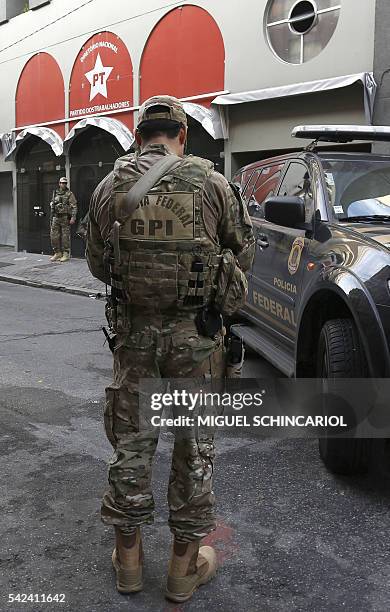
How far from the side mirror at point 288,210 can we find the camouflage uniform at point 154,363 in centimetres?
154

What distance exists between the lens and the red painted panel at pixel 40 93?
17953mm

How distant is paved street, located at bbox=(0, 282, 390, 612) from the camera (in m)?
2.63

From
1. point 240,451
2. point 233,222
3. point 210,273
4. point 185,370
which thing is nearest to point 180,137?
point 233,222

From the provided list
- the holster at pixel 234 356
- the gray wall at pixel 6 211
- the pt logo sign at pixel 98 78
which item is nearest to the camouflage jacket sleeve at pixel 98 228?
the holster at pixel 234 356

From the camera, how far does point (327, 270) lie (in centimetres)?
380

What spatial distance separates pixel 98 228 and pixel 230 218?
1.85 feet

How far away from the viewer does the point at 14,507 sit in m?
3.37

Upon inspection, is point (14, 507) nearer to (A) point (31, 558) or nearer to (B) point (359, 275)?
(A) point (31, 558)

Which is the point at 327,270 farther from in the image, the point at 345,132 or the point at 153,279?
the point at 153,279

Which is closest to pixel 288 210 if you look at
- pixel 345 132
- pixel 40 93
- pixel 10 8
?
pixel 345 132

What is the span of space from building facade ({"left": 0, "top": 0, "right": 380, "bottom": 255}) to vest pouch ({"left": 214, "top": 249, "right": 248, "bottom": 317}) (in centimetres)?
858

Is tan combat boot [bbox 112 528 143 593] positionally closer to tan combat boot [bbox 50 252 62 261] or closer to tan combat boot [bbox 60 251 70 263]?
tan combat boot [bbox 60 251 70 263]

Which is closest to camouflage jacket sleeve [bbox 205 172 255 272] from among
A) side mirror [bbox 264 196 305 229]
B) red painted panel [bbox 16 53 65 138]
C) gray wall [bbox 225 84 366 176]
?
side mirror [bbox 264 196 305 229]

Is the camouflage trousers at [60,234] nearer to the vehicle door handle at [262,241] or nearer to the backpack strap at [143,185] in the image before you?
the vehicle door handle at [262,241]
